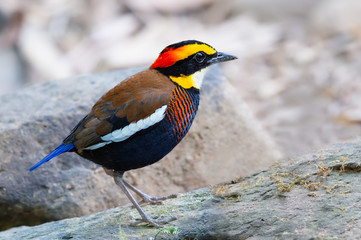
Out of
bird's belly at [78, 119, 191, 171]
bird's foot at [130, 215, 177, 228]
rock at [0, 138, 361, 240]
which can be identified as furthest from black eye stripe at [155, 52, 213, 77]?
bird's foot at [130, 215, 177, 228]

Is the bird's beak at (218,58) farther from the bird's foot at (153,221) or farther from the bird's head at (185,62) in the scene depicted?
the bird's foot at (153,221)

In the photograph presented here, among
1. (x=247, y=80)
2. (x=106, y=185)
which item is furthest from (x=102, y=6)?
(x=106, y=185)

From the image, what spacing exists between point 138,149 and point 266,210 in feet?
3.46

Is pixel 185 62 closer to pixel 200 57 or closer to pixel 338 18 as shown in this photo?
pixel 200 57

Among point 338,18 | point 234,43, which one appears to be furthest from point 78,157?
point 338,18

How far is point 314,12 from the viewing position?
11.4m

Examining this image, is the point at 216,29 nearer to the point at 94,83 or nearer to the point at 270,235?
the point at 94,83

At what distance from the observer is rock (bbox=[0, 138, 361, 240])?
11.4 feet

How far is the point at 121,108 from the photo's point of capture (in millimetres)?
4078

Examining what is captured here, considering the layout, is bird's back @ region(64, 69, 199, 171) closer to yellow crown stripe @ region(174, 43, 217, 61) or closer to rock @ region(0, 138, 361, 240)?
yellow crown stripe @ region(174, 43, 217, 61)

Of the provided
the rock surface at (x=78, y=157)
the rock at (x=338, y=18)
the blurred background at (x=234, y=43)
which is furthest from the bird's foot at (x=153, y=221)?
the rock at (x=338, y=18)

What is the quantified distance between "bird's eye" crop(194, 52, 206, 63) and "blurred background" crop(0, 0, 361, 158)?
4.15 metres

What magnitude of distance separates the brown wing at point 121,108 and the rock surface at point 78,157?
119 centimetres

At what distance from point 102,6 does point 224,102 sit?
23.6 feet
